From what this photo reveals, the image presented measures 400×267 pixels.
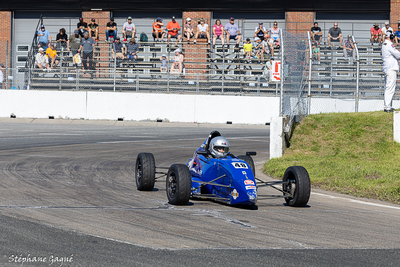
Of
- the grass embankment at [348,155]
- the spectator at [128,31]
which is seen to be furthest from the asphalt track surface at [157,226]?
the spectator at [128,31]

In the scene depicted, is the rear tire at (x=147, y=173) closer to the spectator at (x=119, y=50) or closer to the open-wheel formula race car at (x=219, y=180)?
the open-wheel formula race car at (x=219, y=180)

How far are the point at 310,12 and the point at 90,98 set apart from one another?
52.1 feet

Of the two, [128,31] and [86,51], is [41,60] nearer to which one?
[86,51]

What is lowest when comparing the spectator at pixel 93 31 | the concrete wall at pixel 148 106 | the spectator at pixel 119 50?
the concrete wall at pixel 148 106

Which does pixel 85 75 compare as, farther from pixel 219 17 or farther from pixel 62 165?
pixel 62 165

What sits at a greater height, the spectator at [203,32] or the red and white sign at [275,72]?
the spectator at [203,32]

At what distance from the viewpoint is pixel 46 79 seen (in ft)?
92.8

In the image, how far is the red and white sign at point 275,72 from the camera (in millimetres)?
26344

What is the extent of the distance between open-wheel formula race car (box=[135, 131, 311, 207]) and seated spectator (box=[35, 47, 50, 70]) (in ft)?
65.2

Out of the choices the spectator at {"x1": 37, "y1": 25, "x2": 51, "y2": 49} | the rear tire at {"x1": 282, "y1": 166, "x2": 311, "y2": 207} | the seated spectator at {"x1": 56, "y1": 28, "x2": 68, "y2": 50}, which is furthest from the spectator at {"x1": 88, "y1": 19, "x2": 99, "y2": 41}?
the rear tire at {"x1": 282, "y1": 166, "x2": 311, "y2": 207}

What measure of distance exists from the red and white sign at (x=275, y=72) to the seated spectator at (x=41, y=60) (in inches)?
434

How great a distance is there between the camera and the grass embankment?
1144 centimetres

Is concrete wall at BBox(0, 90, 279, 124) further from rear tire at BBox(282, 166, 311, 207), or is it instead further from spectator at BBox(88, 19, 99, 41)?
rear tire at BBox(282, 166, 311, 207)

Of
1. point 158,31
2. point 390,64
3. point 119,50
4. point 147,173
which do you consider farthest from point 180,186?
point 158,31
